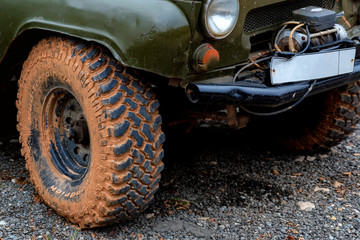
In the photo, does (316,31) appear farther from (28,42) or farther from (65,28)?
(28,42)

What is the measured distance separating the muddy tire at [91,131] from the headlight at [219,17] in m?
0.47

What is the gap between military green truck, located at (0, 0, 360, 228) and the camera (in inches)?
103

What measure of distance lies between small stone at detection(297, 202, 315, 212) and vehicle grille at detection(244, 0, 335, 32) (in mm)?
1141

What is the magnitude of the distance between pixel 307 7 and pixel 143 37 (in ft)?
3.52

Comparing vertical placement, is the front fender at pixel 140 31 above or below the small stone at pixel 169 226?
above

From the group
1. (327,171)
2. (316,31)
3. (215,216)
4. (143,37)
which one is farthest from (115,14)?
(327,171)

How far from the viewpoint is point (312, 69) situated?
2855 mm

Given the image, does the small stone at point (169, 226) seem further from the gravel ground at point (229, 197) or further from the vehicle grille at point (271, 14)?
the vehicle grille at point (271, 14)

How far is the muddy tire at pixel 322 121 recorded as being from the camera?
3.64 metres

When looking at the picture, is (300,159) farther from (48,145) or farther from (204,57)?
(48,145)

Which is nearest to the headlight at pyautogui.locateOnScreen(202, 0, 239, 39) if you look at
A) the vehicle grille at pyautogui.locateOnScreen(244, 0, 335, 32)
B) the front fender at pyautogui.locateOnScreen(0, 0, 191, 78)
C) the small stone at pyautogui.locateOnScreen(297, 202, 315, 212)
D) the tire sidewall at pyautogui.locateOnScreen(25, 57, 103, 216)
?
the front fender at pyautogui.locateOnScreen(0, 0, 191, 78)

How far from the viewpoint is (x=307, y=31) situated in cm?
293

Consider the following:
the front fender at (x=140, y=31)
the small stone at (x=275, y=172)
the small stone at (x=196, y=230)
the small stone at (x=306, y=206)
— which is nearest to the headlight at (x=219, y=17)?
the front fender at (x=140, y=31)

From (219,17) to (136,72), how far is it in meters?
0.51
